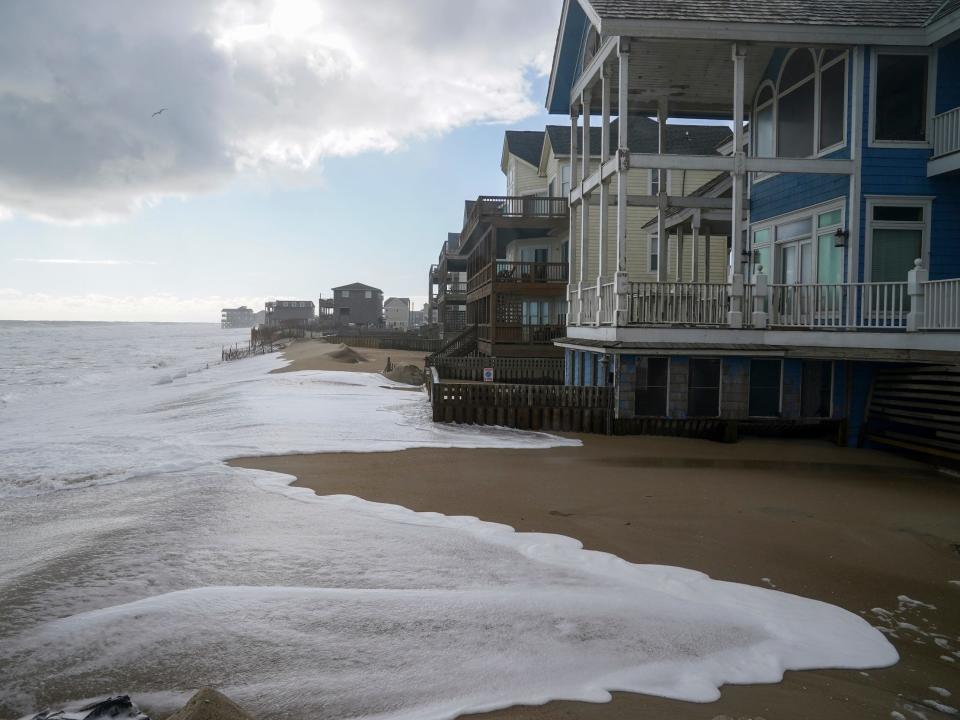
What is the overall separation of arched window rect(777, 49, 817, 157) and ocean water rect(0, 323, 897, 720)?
13782mm

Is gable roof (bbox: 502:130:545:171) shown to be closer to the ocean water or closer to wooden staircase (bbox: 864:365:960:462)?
wooden staircase (bbox: 864:365:960:462)

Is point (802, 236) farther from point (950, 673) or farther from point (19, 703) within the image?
point (19, 703)

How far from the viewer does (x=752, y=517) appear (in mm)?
10031

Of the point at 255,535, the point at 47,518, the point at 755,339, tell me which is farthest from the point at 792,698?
the point at 755,339

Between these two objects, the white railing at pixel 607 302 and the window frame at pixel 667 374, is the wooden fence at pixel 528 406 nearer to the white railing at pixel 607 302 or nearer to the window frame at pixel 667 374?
the window frame at pixel 667 374

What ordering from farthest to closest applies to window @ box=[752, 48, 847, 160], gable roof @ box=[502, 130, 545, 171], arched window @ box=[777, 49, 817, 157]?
1. gable roof @ box=[502, 130, 545, 171]
2. arched window @ box=[777, 49, 817, 157]
3. window @ box=[752, 48, 847, 160]

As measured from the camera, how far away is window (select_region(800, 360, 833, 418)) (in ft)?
54.1

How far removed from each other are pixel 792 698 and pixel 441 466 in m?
8.60

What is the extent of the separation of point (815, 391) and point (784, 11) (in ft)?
27.9

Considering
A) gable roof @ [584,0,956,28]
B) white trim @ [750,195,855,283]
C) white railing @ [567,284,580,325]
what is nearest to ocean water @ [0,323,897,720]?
white trim @ [750,195,855,283]

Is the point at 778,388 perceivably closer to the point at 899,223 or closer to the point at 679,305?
the point at 679,305

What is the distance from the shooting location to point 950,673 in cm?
559

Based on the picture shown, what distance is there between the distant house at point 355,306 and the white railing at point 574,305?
79357 millimetres

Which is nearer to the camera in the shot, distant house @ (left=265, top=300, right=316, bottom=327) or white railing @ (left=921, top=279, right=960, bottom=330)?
white railing @ (left=921, top=279, right=960, bottom=330)
